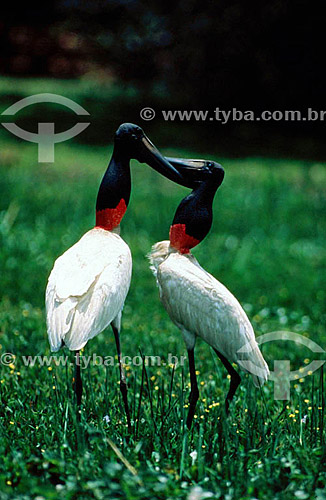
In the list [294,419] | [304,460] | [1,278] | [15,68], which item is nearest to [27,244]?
[1,278]

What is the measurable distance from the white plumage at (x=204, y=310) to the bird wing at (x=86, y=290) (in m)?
0.20

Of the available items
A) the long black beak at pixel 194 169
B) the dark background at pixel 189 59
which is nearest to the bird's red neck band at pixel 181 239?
the long black beak at pixel 194 169

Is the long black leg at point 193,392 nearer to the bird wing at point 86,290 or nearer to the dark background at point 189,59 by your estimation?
the bird wing at point 86,290

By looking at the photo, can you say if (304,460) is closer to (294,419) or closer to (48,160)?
(294,419)

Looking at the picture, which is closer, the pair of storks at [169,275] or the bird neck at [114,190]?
the pair of storks at [169,275]

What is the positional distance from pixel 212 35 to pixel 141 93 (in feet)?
6.53

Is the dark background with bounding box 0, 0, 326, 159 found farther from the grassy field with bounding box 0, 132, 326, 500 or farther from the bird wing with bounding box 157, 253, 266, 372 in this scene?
the bird wing with bounding box 157, 253, 266, 372

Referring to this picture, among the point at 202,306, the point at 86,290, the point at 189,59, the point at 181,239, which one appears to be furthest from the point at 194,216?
the point at 189,59

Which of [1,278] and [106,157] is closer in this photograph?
[1,278]

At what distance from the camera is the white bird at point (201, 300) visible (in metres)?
3.48

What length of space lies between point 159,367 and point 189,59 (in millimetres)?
9611

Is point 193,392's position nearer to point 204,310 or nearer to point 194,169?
point 204,310

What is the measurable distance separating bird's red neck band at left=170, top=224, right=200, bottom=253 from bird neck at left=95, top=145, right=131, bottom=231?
251 mm

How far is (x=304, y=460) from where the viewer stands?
3.31m
